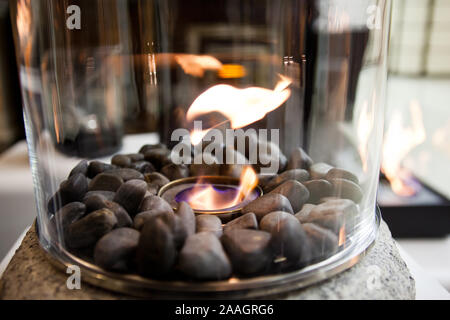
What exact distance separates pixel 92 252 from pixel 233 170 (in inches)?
12.6

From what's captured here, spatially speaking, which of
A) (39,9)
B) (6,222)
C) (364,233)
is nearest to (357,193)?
(364,233)

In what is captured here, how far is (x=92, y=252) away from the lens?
486 mm

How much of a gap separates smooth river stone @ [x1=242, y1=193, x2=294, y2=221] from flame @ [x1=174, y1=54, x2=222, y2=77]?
328 mm

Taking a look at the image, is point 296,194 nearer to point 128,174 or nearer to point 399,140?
point 128,174

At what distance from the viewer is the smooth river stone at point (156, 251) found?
1.36 feet

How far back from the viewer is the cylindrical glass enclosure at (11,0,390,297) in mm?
444

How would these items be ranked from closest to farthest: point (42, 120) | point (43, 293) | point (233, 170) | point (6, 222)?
point (43, 293) → point (42, 120) → point (233, 170) → point (6, 222)

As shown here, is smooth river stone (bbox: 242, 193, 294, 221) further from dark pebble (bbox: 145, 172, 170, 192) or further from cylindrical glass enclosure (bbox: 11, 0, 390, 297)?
dark pebble (bbox: 145, 172, 170, 192)

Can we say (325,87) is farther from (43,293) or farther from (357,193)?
(43,293)

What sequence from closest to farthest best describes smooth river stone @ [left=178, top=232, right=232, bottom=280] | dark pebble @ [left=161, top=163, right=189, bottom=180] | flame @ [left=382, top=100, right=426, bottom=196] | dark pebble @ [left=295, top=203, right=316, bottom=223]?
smooth river stone @ [left=178, top=232, right=232, bottom=280], dark pebble @ [left=295, top=203, right=316, bottom=223], dark pebble @ [left=161, top=163, right=189, bottom=180], flame @ [left=382, top=100, right=426, bottom=196]

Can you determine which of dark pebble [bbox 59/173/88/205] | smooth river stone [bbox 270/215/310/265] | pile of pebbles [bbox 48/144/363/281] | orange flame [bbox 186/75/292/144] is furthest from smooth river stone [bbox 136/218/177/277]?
orange flame [bbox 186/75/292/144]

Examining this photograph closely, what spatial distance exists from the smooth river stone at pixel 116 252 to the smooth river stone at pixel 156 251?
2cm
